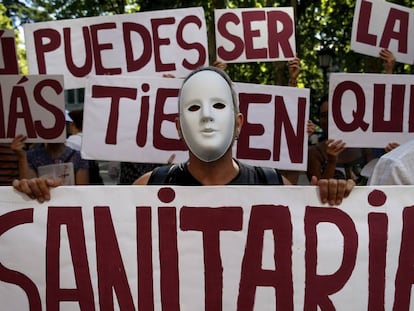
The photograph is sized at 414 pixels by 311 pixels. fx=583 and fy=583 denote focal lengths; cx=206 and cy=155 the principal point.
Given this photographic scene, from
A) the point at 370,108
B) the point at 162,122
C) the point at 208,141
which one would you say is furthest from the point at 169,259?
the point at 370,108

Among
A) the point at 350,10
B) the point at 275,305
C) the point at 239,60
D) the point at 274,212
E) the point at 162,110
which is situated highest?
the point at 350,10

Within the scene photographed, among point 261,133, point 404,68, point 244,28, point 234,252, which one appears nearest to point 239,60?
point 244,28

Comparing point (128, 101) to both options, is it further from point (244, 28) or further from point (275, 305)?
point (275, 305)

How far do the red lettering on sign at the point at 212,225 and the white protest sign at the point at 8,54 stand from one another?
2.21m

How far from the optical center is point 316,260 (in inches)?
82.4

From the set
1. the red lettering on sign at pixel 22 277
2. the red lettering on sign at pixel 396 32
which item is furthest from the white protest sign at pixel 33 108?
the red lettering on sign at pixel 396 32

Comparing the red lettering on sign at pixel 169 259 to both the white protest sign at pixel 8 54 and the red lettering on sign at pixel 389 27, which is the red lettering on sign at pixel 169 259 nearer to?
the white protest sign at pixel 8 54

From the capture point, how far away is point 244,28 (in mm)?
4246

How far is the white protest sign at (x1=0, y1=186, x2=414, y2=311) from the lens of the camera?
2082 mm

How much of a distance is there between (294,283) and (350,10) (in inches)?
381

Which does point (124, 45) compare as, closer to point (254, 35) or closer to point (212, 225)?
point (254, 35)

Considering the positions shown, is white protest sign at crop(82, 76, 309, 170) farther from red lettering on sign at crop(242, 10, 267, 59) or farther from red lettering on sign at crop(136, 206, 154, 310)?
red lettering on sign at crop(136, 206, 154, 310)

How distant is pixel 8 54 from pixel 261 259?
2501mm

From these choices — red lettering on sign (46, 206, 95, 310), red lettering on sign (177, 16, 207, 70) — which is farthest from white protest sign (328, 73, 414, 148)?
red lettering on sign (46, 206, 95, 310)
